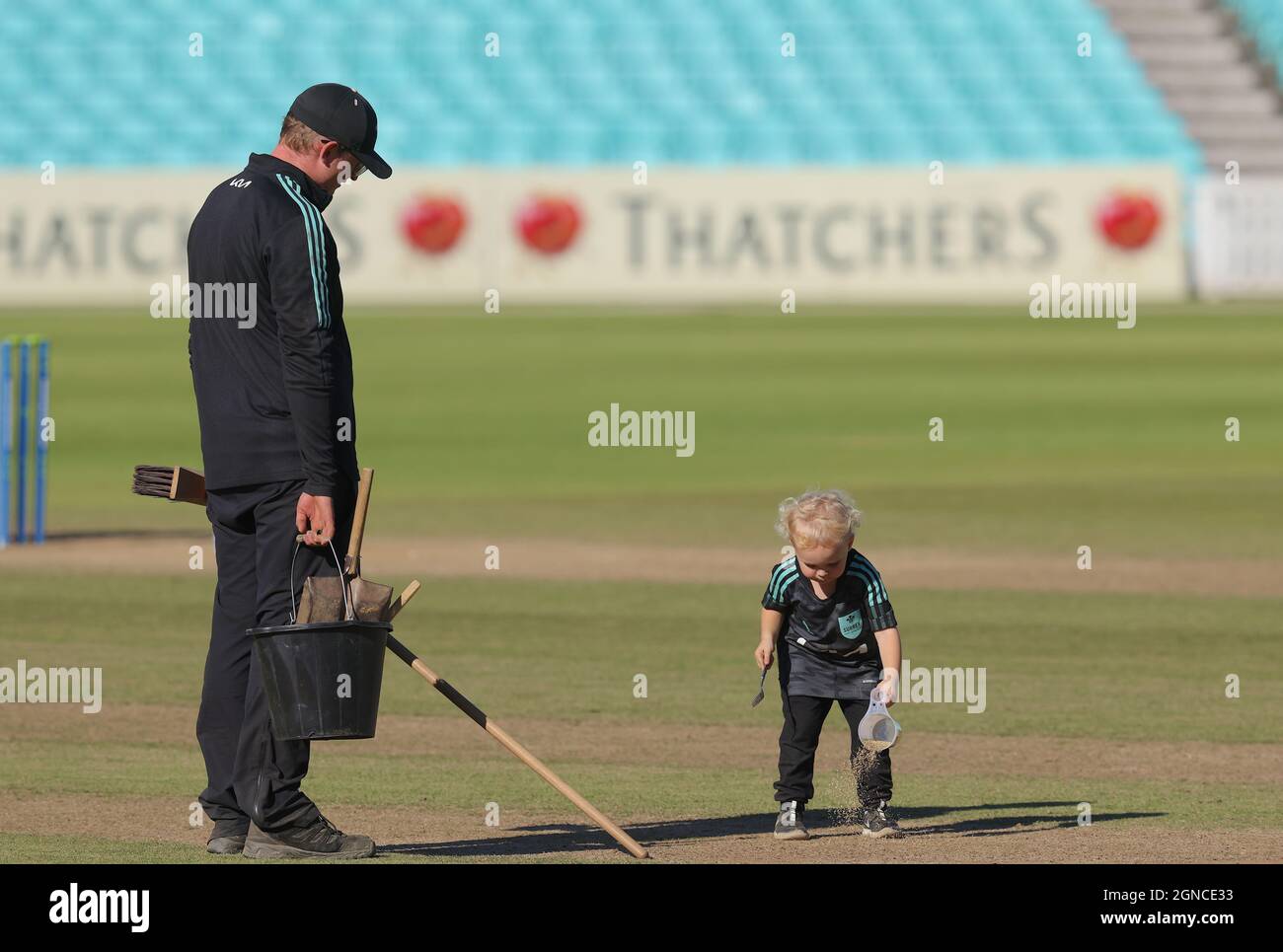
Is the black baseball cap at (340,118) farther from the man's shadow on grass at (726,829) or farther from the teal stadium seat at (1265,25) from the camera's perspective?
the teal stadium seat at (1265,25)

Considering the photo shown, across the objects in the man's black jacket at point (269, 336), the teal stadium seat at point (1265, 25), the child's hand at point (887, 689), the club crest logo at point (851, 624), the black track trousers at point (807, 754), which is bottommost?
the black track trousers at point (807, 754)

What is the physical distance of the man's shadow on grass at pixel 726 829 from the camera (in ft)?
24.9

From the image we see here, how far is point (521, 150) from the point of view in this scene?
119ft

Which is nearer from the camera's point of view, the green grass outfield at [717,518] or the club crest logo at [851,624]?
the club crest logo at [851,624]

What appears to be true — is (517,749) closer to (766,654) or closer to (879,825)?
(766,654)

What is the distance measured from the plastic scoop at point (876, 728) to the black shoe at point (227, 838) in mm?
2204

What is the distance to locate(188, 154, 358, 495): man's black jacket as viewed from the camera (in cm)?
700

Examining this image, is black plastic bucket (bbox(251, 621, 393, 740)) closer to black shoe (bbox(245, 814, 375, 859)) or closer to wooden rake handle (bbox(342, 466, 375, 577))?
wooden rake handle (bbox(342, 466, 375, 577))

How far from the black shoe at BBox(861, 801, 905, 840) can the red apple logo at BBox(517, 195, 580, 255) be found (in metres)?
25.6

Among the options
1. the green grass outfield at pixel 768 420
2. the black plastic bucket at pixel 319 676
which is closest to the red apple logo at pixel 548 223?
the green grass outfield at pixel 768 420

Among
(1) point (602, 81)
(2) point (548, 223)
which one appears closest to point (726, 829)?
(2) point (548, 223)

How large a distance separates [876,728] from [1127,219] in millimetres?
26403

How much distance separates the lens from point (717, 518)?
68.1ft
